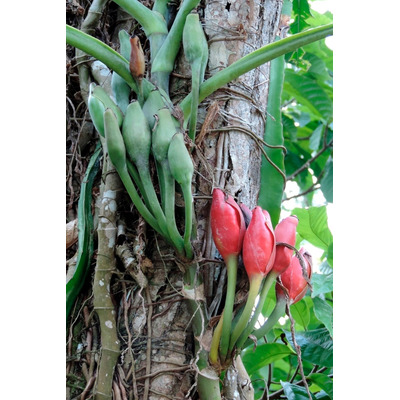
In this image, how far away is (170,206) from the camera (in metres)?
0.63

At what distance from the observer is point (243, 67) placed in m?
0.67

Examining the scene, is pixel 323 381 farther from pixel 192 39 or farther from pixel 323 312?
pixel 192 39

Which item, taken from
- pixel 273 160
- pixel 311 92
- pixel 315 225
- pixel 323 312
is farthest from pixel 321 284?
pixel 311 92

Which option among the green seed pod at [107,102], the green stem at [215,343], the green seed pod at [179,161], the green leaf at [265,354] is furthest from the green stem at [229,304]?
the green leaf at [265,354]

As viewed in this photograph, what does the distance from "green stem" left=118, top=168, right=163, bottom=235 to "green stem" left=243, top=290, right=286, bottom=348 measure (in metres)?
0.17

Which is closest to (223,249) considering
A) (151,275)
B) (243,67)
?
(151,275)

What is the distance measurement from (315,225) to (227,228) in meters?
0.52

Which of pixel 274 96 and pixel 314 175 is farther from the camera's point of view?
pixel 314 175

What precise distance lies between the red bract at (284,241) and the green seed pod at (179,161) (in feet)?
0.44

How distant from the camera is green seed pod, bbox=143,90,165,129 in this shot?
66cm

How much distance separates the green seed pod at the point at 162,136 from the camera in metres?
0.62

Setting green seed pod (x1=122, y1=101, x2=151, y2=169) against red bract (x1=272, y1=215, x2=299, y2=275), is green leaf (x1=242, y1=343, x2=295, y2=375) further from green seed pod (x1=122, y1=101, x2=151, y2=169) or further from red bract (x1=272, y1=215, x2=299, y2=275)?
green seed pod (x1=122, y1=101, x2=151, y2=169)
